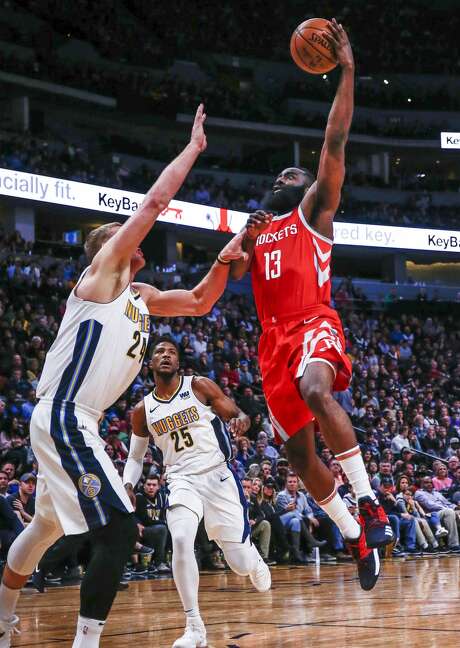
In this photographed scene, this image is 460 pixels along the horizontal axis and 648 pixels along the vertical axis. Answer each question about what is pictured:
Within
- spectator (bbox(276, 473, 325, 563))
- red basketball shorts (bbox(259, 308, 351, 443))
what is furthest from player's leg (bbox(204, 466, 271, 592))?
spectator (bbox(276, 473, 325, 563))

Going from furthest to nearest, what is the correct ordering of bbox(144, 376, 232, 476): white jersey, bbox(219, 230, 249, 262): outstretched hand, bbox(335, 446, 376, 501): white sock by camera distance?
bbox(144, 376, 232, 476): white jersey, bbox(219, 230, 249, 262): outstretched hand, bbox(335, 446, 376, 501): white sock

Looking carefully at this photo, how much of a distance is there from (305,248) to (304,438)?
1.22 metres

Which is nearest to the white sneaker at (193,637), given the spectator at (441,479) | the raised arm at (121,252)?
the raised arm at (121,252)

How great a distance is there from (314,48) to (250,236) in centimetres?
129

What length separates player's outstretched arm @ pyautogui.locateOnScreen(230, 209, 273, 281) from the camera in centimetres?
612

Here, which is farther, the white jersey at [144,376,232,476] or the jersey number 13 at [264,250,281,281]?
the white jersey at [144,376,232,476]

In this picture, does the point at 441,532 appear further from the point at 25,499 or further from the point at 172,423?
the point at 172,423

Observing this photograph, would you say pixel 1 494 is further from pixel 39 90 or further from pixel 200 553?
pixel 39 90

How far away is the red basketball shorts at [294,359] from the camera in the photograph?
589 cm

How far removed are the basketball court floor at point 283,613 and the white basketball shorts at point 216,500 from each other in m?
0.71

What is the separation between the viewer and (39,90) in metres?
30.1

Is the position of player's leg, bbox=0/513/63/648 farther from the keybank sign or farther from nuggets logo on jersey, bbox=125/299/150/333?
the keybank sign

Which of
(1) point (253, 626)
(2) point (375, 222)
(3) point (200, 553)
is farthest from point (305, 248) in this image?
(2) point (375, 222)

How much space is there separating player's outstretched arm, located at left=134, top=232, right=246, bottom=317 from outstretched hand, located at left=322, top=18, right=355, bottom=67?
50.6 inches
